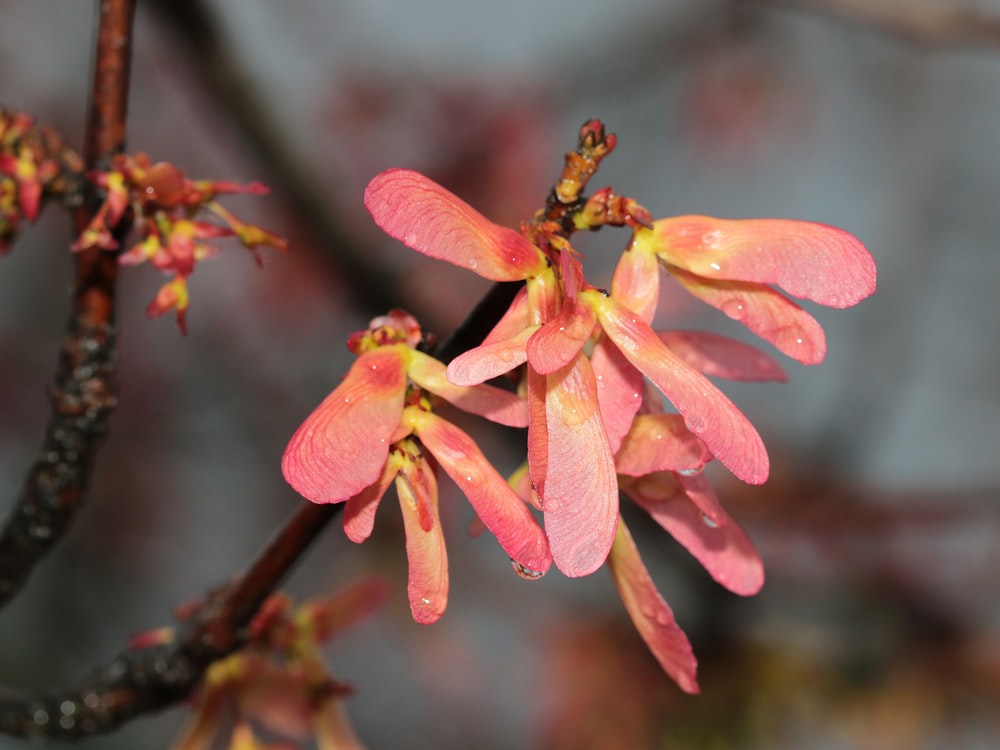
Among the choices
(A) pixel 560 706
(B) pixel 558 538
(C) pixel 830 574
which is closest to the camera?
(B) pixel 558 538

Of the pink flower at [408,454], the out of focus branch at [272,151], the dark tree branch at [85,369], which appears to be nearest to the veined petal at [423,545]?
Answer: the pink flower at [408,454]

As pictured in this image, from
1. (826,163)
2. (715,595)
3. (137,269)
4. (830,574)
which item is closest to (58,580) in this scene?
(137,269)

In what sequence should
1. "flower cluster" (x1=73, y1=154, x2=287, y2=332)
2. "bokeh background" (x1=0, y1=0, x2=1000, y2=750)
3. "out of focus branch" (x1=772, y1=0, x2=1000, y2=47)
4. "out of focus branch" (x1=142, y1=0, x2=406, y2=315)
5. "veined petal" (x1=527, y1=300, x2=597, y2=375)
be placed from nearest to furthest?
"veined petal" (x1=527, y1=300, x2=597, y2=375), "flower cluster" (x1=73, y1=154, x2=287, y2=332), "out of focus branch" (x1=142, y1=0, x2=406, y2=315), "out of focus branch" (x1=772, y1=0, x2=1000, y2=47), "bokeh background" (x1=0, y1=0, x2=1000, y2=750)

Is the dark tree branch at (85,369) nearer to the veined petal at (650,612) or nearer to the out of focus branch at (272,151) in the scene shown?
the veined petal at (650,612)

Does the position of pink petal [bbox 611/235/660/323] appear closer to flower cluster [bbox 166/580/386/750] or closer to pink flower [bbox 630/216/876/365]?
pink flower [bbox 630/216/876/365]

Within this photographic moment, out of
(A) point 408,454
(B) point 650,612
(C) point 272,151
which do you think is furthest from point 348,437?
(C) point 272,151

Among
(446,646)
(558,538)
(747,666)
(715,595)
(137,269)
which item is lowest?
(446,646)

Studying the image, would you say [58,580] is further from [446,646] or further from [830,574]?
[830,574]

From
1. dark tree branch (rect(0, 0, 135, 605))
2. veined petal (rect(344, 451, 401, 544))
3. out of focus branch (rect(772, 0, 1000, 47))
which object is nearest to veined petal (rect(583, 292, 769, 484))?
veined petal (rect(344, 451, 401, 544))
